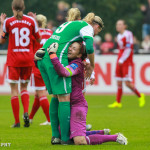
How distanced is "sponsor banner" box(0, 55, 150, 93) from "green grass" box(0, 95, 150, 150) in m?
2.78

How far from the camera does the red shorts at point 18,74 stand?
1099cm

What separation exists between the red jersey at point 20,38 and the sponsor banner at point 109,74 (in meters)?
9.68

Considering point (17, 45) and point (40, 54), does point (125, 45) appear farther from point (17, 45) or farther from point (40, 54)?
point (40, 54)

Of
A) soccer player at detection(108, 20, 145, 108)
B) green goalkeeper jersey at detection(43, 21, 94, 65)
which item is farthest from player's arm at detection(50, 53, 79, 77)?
soccer player at detection(108, 20, 145, 108)

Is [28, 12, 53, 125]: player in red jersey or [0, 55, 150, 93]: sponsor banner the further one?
[0, 55, 150, 93]: sponsor banner

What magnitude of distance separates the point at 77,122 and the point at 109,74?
41.5 feet

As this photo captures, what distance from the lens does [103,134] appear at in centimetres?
865

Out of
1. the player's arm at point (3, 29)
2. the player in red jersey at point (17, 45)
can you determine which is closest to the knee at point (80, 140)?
the player in red jersey at point (17, 45)

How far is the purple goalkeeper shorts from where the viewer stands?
321 inches

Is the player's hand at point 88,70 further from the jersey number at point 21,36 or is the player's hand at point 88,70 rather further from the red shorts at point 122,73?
the red shorts at point 122,73

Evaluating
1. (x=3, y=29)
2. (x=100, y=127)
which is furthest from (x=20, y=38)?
(x=100, y=127)

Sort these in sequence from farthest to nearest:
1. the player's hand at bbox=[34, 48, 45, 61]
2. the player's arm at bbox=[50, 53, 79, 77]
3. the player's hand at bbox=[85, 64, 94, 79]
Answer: the player's hand at bbox=[85, 64, 94, 79] < the player's hand at bbox=[34, 48, 45, 61] < the player's arm at bbox=[50, 53, 79, 77]

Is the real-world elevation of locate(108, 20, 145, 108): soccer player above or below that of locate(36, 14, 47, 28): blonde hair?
below

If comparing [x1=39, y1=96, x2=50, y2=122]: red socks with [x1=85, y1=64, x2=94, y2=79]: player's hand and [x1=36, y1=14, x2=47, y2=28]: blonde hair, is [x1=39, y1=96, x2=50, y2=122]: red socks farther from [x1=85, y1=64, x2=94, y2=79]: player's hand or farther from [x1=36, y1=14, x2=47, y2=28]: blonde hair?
[x1=85, y1=64, x2=94, y2=79]: player's hand
